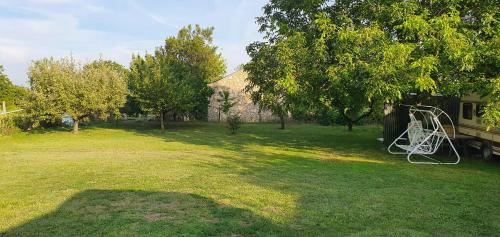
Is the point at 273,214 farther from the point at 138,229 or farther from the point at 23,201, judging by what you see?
the point at 23,201

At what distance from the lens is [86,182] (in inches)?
352

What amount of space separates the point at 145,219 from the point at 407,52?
964 centimetres

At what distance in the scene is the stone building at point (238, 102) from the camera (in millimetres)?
39719

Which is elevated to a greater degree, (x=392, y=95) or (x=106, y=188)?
(x=392, y=95)

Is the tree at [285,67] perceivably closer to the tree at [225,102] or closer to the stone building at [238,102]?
the tree at [225,102]

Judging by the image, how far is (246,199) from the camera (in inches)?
286

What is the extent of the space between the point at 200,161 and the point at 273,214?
683 centimetres

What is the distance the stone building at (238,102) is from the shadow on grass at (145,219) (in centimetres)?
3249

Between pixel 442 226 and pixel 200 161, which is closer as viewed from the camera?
pixel 442 226

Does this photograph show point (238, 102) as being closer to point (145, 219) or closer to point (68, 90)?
point (68, 90)

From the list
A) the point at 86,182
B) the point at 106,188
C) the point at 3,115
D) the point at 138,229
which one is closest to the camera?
the point at 138,229

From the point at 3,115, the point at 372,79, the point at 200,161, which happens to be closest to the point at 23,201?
the point at 200,161

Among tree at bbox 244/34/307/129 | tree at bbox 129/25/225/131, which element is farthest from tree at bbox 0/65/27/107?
tree at bbox 244/34/307/129

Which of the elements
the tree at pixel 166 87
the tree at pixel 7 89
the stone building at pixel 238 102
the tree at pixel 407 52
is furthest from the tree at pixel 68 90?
the tree at pixel 7 89
